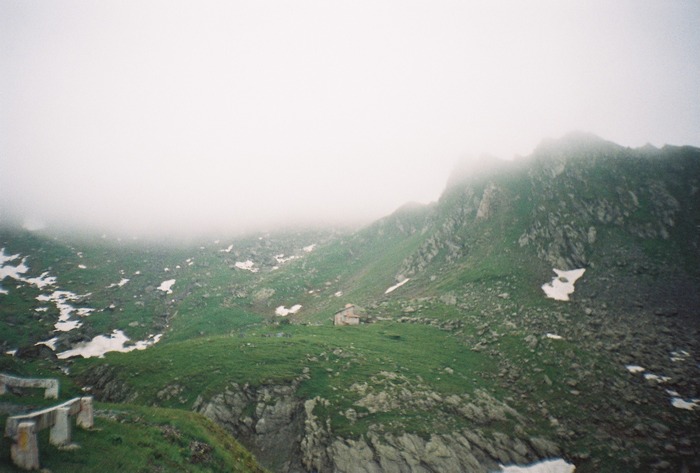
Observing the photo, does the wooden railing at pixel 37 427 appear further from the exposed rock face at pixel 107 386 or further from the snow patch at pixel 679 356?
the snow patch at pixel 679 356

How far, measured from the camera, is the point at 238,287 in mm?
127750

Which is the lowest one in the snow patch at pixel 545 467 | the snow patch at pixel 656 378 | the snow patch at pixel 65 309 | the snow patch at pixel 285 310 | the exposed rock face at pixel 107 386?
the snow patch at pixel 285 310

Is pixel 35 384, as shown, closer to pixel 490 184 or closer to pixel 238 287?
pixel 238 287

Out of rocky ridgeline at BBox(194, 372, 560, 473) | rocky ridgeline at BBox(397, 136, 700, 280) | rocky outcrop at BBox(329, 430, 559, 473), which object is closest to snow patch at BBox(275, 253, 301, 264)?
rocky ridgeline at BBox(397, 136, 700, 280)

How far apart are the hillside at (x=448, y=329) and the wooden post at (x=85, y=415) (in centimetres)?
1808

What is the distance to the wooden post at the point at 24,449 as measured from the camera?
1172 centimetres

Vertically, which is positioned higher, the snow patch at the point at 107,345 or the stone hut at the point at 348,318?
the stone hut at the point at 348,318

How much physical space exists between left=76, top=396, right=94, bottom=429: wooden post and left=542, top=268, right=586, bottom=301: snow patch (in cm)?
8202

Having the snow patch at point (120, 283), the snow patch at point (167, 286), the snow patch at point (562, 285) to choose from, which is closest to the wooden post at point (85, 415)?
the snow patch at point (562, 285)

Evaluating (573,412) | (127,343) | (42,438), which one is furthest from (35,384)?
(127,343)

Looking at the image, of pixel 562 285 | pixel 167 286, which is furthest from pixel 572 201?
pixel 167 286

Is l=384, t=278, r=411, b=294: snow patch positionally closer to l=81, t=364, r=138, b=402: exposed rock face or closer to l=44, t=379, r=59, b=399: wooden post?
l=81, t=364, r=138, b=402: exposed rock face

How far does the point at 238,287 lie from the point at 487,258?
315 feet

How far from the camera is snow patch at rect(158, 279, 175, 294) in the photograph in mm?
123394
